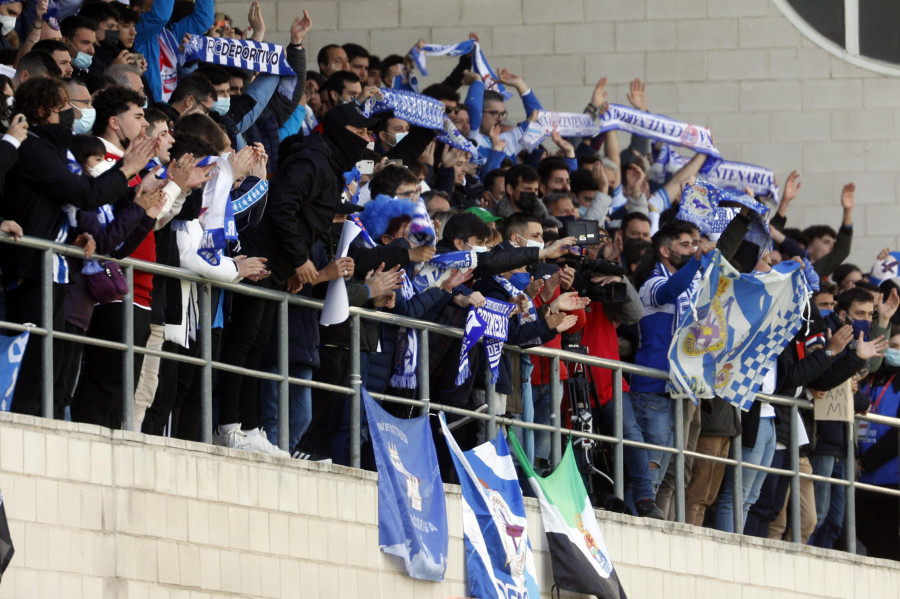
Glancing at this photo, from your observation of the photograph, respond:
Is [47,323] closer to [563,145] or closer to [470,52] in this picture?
[563,145]

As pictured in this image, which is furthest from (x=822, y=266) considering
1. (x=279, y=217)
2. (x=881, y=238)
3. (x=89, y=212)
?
(x=89, y=212)

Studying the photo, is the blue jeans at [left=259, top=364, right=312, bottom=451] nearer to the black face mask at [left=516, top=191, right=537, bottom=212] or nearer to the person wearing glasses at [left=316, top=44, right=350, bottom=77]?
the black face mask at [left=516, top=191, right=537, bottom=212]

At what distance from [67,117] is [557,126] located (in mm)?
7922

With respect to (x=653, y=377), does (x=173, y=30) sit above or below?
above

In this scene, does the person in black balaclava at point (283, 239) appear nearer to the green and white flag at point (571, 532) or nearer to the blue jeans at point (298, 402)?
the blue jeans at point (298, 402)

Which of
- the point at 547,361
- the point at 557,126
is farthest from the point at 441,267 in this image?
the point at 557,126

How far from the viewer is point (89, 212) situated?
29.7 ft

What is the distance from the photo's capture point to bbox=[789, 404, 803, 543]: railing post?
13.2 m

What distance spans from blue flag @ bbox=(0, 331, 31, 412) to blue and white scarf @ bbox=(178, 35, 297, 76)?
13.9 feet

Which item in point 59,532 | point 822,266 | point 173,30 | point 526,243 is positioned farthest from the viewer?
point 822,266

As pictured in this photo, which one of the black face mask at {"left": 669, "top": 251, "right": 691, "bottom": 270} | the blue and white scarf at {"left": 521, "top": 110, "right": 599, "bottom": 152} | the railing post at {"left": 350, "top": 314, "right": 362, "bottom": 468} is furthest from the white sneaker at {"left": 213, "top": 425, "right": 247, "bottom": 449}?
the blue and white scarf at {"left": 521, "top": 110, "right": 599, "bottom": 152}

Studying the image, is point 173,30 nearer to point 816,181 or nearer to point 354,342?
point 354,342

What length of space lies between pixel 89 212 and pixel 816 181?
11639mm

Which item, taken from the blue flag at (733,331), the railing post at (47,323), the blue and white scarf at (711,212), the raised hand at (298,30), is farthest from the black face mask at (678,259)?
the railing post at (47,323)
